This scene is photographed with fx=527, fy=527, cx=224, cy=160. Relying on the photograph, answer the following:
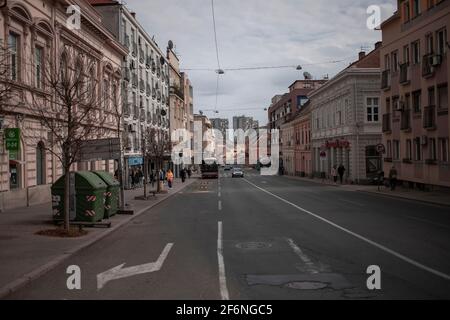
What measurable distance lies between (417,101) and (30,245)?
90.9ft

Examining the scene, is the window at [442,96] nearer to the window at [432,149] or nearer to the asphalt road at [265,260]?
the window at [432,149]

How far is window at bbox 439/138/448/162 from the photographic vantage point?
28769 mm

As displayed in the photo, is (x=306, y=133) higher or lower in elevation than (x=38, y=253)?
higher

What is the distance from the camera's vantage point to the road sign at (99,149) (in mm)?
17688

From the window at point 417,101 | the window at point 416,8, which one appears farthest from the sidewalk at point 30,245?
the window at point 416,8

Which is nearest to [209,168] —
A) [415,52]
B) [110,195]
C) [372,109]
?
[372,109]

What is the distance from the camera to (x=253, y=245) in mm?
11992

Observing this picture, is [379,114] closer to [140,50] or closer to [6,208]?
[140,50]

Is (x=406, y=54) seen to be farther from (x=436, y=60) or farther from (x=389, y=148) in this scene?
(x=389, y=148)

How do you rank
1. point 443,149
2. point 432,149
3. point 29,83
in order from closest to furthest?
point 29,83 < point 443,149 < point 432,149
